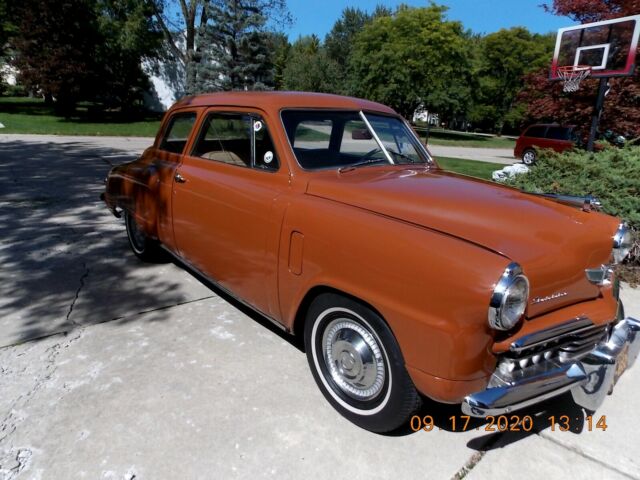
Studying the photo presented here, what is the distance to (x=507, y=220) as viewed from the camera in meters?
2.28

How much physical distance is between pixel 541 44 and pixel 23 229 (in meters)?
49.6

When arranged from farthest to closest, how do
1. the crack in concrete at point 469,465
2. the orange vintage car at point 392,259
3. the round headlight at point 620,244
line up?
the round headlight at point 620,244 < the crack in concrete at point 469,465 < the orange vintage car at point 392,259

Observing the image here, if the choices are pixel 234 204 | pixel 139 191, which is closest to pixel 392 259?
pixel 234 204

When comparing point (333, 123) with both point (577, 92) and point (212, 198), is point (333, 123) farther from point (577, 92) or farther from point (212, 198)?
point (577, 92)

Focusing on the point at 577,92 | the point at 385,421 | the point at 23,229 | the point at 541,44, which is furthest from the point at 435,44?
the point at 385,421

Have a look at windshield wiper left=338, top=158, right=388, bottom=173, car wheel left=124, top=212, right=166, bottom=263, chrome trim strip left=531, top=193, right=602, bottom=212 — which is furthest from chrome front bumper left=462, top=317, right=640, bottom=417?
car wheel left=124, top=212, right=166, bottom=263

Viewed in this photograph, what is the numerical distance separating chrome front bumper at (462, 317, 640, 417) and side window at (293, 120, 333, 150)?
1.89 metres

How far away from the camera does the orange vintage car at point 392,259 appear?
6.33 ft

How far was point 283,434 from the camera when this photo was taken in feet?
7.86

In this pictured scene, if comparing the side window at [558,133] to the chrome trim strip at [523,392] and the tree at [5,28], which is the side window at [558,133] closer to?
the chrome trim strip at [523,392]

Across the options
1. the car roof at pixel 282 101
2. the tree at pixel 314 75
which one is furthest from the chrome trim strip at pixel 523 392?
the tree at pixel 314 75

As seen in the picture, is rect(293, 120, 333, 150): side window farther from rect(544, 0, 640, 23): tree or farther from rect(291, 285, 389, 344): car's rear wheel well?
rect(544, 0, 640, 23): tree

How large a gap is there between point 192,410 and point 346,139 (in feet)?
6.93

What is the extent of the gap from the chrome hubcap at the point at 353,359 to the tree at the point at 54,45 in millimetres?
21840
